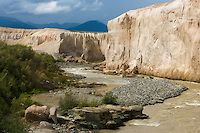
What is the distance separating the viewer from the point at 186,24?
17.3 metres

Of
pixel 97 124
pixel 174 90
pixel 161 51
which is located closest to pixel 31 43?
pixel 161 51

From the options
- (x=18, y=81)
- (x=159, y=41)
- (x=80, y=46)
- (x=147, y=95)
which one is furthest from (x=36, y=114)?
(x=80, y=46)

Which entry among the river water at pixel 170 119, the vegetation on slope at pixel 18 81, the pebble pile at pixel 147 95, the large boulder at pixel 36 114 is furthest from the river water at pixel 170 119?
the vegetation on slope at pixel 18 81

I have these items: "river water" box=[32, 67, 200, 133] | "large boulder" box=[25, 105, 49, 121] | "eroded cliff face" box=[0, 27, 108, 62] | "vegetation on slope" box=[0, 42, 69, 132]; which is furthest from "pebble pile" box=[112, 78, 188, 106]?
"eroded cliff face" box=[0, 27, 108, 62]

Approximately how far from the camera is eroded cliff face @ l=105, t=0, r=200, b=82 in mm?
16875

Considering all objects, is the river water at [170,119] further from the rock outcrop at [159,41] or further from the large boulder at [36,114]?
the rock outcrop at [159,41]

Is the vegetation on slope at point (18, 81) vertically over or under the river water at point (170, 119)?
over

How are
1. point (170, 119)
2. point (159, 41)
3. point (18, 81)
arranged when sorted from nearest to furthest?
point (170, 119)
point (18, 81)
point (159, 41)

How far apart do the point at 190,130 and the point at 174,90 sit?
6.55 m

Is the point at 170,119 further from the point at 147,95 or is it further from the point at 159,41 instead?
the point at 159,41

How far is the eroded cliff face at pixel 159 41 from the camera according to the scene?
1688 cm

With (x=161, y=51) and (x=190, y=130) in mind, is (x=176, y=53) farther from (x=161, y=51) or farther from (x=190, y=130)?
(x=190, y=130)

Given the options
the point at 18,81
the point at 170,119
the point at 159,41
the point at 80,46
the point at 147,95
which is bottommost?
the point at 170,119

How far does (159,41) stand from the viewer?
2044cm
